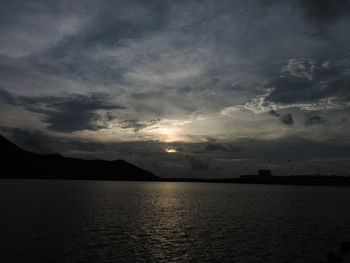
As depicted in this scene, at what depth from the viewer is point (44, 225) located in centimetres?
5619

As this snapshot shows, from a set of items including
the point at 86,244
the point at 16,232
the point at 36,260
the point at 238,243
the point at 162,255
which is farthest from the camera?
the point at 16,232

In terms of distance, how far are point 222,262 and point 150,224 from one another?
30333mm

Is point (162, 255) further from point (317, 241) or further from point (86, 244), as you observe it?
point (317, 241)

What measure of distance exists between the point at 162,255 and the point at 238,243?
46.9 feet

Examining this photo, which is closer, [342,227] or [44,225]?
[44,225]

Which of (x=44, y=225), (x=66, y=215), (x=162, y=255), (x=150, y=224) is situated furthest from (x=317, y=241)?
(x=66, y=215)

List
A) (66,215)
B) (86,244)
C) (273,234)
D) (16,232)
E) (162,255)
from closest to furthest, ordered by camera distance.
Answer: (162,255)
(86,244)
(16,232)
(273,234)
(66,215)

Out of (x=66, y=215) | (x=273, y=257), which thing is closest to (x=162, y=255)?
(x=273, y=257)

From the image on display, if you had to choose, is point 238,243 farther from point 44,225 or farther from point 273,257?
point 44,225

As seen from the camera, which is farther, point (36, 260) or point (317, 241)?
point (317, 241)

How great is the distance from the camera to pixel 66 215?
7162 cm

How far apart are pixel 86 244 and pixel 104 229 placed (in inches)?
484

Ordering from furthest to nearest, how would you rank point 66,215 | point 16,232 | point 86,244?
point 66,215, point 16,232, point 86,244

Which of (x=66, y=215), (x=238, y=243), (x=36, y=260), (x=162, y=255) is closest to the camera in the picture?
(x=36, y=260)
